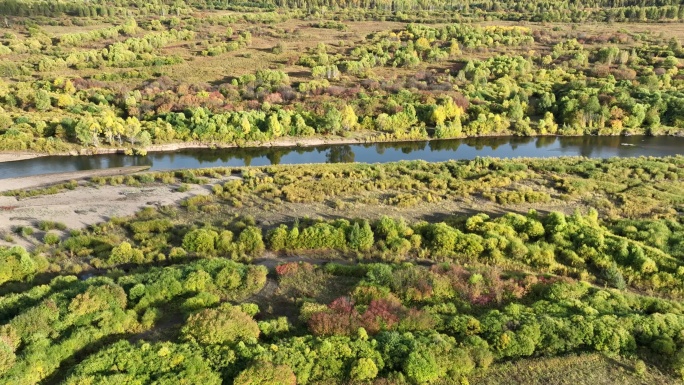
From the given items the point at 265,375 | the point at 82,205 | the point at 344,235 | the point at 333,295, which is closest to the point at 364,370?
the point at 265,375

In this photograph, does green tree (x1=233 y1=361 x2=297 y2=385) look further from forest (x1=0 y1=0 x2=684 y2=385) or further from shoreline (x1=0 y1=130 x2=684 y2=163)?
shoreline (x1=0 y1=130 x2=684 y2=163)

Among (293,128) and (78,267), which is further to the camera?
(293,128)

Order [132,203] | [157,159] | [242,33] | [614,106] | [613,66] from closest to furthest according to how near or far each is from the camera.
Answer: [132,203] → [157,159] → [614,106] → [613,66] → [242,33]

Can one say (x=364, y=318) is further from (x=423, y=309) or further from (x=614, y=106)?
(x=614, y=106)

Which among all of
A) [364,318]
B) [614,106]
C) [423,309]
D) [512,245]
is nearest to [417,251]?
[512,245]

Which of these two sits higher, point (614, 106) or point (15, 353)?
point (614, 106)

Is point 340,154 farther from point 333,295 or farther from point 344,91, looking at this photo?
point 333,295
